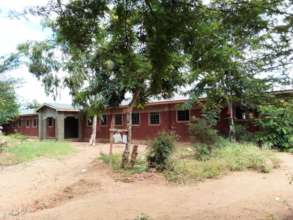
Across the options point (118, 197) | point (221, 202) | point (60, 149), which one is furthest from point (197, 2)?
point (60, 149)

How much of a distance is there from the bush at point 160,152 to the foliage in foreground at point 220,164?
0.28 metres

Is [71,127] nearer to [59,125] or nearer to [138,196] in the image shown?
[59,125]

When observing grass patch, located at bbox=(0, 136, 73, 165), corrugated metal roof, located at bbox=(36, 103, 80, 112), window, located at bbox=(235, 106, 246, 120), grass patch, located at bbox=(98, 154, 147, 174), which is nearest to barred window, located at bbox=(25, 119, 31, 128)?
corrugated metal roof, located at bbox=(36, 103, 80, 112)

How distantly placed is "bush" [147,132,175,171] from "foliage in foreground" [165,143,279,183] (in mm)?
283

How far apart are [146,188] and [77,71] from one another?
14.1 metres

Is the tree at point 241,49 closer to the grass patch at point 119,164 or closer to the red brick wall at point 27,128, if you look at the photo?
the grass patch at point 119,164

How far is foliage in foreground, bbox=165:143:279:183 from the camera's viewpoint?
10.4 metres

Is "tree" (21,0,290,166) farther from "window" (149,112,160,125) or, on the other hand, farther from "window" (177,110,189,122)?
"window" (149,112,160,125)

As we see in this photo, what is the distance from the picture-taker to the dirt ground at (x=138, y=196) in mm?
7199

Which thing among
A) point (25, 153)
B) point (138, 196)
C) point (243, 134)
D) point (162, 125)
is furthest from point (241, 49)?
point (162, 125)

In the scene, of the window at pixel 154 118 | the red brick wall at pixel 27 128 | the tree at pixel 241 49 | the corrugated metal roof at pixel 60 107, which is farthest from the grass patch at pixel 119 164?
the red brick wall at pixel 27 128

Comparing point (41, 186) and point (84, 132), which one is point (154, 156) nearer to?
point (41, 186)

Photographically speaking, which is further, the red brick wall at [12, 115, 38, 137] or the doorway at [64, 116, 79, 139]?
the red brick wall at [12, 115, 38, 137]

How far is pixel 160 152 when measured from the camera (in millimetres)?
11188
